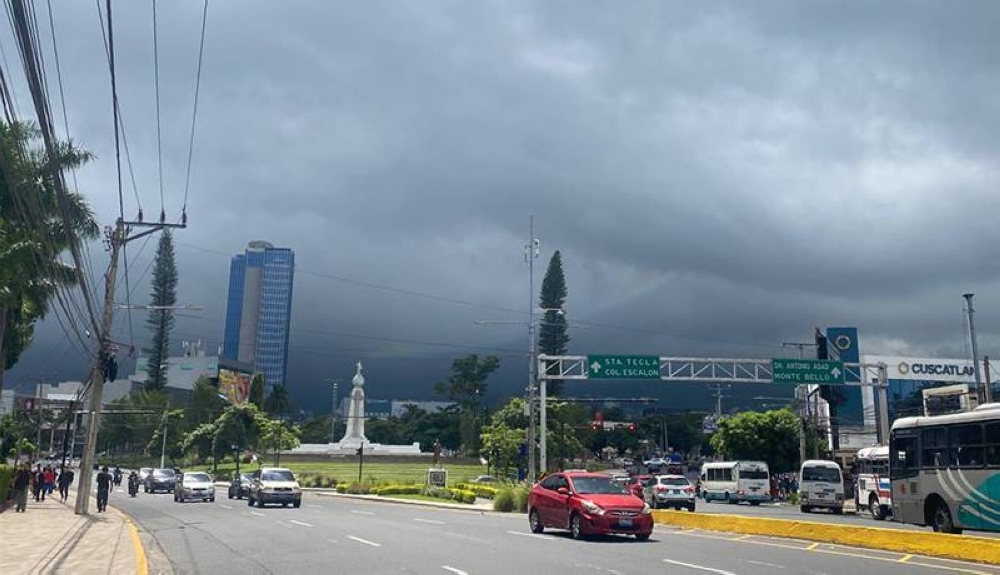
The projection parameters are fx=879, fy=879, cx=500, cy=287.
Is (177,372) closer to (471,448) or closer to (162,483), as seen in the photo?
(471,448)

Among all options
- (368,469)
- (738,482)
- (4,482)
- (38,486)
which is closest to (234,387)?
(368,469)

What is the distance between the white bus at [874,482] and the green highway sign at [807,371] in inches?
193

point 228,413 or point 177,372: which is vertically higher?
point 177,372

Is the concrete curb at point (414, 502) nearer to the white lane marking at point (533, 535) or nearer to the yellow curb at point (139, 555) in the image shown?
the white lane marking at point (533, 535)

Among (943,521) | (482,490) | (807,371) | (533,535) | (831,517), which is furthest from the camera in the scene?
(482,490)

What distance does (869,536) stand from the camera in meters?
18.5

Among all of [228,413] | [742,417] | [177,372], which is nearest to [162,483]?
[228,413]

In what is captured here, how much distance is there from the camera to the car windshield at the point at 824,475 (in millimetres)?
42875

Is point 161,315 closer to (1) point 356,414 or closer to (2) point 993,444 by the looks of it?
(1) point 356,414

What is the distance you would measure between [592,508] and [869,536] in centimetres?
582

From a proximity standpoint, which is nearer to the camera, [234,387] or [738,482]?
[738,482]

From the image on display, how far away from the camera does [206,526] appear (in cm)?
2603

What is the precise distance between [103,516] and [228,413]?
53368 millimetres

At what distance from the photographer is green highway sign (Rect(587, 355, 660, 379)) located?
44.2 m
